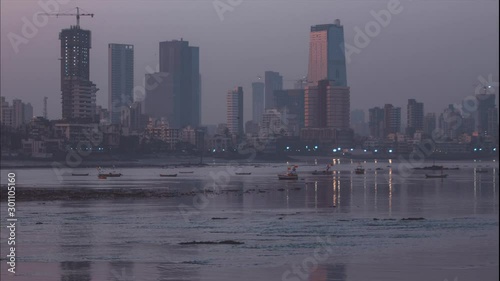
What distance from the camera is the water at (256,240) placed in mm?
28812

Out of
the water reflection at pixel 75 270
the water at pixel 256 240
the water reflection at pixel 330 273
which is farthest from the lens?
the water at pixel 256 240

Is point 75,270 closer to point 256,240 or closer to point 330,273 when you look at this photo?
point 330,273

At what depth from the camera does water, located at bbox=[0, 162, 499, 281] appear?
28812 mm

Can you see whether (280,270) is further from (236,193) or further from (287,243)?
(236,193)

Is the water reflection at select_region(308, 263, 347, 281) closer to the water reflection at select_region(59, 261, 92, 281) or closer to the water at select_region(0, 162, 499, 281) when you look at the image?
the water at select_region(0, 162, 499, 281)

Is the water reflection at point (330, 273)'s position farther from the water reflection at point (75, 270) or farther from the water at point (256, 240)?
the water reflection at point (75, 270)

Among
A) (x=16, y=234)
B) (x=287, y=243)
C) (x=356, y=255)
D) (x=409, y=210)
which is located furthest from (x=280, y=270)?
(x=409, y=210)

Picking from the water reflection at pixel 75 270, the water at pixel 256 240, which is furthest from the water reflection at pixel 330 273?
the water reflection at pixel 75 270

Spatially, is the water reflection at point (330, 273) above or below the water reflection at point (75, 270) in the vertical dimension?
above

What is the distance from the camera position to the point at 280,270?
29125 millimetres

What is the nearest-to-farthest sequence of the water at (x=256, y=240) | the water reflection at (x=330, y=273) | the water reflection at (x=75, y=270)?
the water reflection at (x=330, y=273) < the water reflection at (x=75, y=270) < the water at (x=256, y=240)

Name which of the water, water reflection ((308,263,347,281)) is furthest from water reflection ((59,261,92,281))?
water reflection ((308,263,347,281))

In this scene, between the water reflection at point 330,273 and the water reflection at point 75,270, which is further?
the water reflection at point 75,270

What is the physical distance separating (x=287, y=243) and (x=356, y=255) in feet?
15.6
